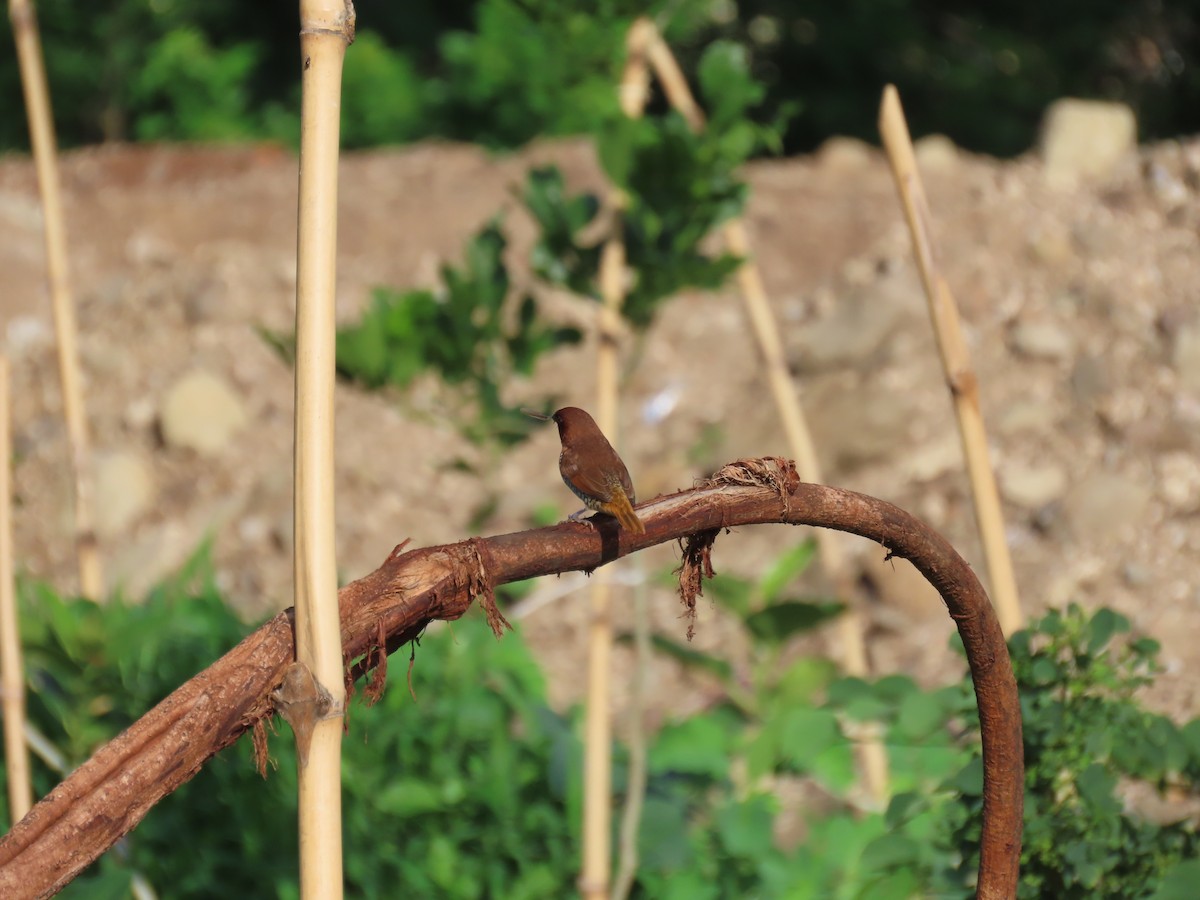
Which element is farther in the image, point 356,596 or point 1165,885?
point 1165,885

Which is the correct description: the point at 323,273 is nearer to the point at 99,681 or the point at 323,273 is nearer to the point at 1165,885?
the point at 1165,885

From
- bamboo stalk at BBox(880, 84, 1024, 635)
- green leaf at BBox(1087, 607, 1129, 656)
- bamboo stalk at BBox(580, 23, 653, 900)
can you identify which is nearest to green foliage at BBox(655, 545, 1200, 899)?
green leaf at BBox(1087, 607, 1129, 656)

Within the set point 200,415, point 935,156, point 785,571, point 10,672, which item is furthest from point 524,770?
point 935,156

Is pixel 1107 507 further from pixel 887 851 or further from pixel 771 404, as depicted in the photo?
pixel 887 851

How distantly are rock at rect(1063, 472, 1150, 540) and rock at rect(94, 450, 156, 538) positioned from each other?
3.52m

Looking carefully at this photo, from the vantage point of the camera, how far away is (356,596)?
1.13 metres

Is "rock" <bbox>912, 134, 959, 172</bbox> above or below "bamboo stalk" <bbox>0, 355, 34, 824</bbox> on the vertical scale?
above

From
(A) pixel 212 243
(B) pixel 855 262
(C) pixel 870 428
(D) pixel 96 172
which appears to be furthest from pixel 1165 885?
(D) pixel 96 172

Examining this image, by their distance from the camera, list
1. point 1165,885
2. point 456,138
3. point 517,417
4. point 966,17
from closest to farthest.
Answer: point 1165,885, point 517,417, point 456,138, point 966,17

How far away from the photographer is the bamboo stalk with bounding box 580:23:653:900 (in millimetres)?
2188

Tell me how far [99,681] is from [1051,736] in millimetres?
1925

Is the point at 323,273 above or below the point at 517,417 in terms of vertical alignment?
below

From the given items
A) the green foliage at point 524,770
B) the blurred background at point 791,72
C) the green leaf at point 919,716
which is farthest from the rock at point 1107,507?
the blurred background at point 791,72

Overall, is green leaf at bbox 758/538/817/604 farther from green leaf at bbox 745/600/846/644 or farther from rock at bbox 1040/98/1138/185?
rock at bbox 1040/98/1138/185
